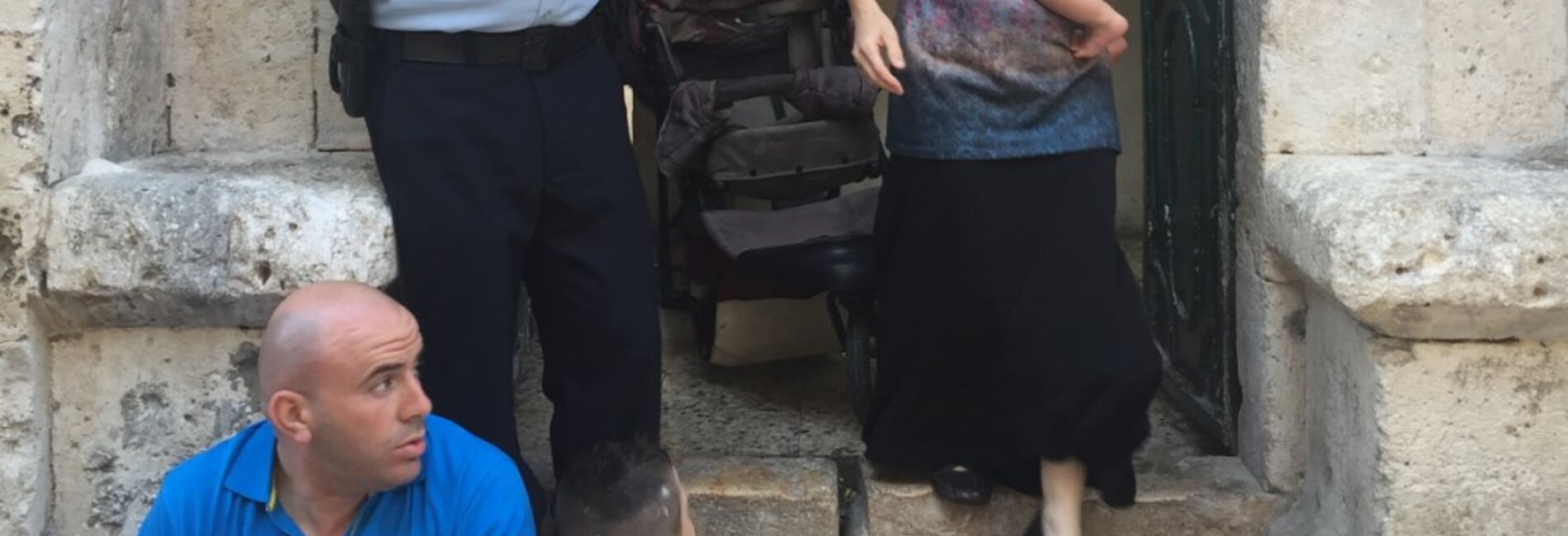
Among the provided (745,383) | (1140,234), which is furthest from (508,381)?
(1140,234)

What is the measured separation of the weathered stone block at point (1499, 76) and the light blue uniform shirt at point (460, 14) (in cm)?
149

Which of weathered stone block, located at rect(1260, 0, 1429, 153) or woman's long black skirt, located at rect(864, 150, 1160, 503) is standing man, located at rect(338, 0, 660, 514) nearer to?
woman's long black skirt, located at rect(864, 150, 1160, 503)

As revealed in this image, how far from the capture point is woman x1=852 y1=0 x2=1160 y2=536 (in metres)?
3.26

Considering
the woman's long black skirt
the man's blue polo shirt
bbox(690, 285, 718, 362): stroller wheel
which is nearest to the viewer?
the man's blue polo shirt

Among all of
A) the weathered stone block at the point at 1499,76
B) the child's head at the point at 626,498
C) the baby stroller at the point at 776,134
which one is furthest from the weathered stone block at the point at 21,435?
the weathered stone block at the point at 1499,76

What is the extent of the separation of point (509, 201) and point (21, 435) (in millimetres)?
874

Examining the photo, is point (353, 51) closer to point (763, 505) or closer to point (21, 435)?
point (21, 435)

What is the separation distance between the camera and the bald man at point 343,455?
8.11 ft

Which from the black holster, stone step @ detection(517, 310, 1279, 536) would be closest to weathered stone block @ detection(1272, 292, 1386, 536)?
stone step @ detection(517, 310, 1279, 536)

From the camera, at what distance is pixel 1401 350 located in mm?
3174

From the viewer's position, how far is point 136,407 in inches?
133

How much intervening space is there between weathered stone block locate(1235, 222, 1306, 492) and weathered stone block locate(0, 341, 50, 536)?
206cm

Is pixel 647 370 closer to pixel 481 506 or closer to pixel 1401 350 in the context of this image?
pixel 481 506

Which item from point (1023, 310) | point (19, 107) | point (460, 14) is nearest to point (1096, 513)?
point (1023, 310)
